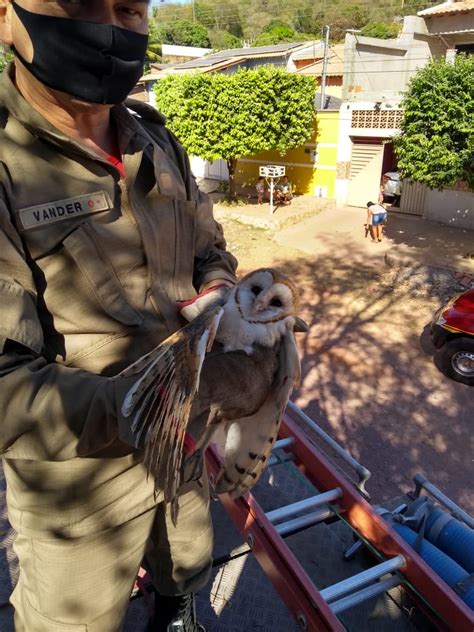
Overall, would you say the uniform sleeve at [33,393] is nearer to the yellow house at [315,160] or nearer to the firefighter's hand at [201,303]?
the firefighter's hand at [201,303]

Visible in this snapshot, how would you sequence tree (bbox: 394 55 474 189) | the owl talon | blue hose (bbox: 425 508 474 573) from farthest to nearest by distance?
tree (bbox: 394 55 474 189)
blue hose (bbox: 425 508 474 573)
the owl talon

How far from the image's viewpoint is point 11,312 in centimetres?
112

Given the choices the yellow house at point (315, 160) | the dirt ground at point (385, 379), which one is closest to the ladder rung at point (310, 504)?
the dirt ground at point (385, 379)

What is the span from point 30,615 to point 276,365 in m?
1.17

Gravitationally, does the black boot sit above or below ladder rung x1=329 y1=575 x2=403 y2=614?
below

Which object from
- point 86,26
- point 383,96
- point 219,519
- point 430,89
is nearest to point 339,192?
point 383,96

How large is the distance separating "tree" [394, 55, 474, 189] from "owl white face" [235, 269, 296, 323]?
32.0 ft

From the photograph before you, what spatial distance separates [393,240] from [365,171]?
3.93 m

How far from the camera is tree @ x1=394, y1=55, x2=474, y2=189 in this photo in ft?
31.9

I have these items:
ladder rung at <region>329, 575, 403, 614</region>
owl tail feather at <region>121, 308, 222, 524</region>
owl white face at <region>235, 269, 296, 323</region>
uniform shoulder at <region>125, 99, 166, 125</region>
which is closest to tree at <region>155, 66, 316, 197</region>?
uniform shoulder at <region>125, 99, 166, 125</region>

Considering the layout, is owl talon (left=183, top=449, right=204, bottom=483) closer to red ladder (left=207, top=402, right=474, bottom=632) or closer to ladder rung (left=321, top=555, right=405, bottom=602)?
red ladder (left=207, top=402, right=474, bottom=632)

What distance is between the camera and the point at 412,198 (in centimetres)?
1509

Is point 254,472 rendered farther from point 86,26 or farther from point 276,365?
point 86,26

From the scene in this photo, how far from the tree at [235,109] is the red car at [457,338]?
33.2 ft
